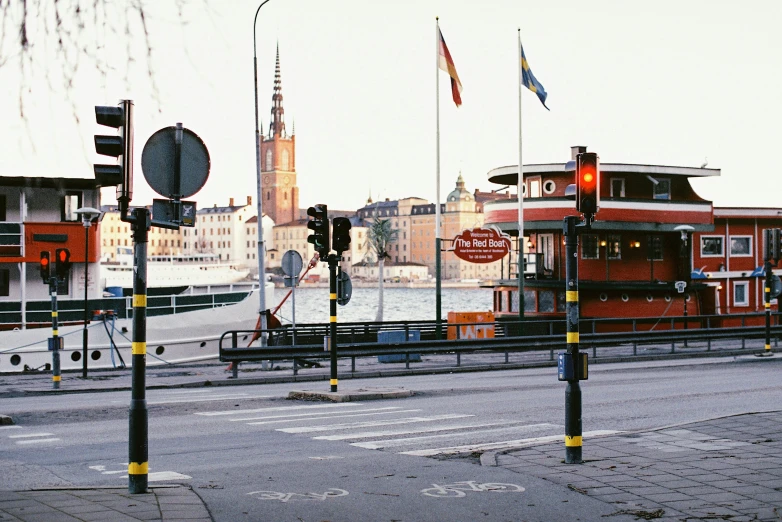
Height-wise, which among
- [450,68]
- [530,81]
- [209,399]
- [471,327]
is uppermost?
[450,68]

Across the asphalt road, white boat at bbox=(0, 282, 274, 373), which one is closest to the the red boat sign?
white boat at bbox=(0, 282, 274, 373)

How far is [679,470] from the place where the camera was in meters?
10.4

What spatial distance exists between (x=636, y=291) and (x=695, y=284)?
3.18 meters

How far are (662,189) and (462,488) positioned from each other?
34956mm

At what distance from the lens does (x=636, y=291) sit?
1606 inches

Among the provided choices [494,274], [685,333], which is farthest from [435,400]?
[494,274]

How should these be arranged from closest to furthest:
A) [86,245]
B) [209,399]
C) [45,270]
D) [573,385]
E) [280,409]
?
[573,385]
[280,409]
[209,399]
[45,270]
[86,245]

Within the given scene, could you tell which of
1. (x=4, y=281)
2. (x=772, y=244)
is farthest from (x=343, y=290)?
(x=4, y=281)

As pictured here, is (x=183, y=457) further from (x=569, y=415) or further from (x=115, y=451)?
(x=569, y=415)

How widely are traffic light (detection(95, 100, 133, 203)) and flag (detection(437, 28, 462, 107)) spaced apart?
102 feet

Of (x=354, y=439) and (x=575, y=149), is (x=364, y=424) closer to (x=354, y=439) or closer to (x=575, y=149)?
(x=354, y=439)

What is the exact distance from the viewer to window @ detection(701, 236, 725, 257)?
1759 inches

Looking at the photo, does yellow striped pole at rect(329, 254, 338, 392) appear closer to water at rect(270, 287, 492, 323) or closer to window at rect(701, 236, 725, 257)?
window at rect(701, 236, 725, 257)

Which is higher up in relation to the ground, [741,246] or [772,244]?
[741,246]
